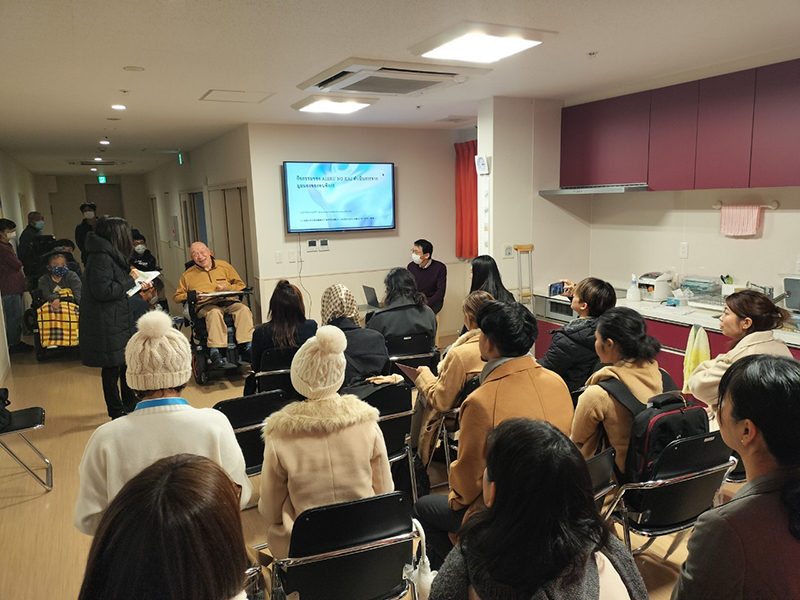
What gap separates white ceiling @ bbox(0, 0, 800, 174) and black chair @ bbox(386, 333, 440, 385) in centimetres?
179

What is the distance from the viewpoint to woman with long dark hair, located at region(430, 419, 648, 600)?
0.96 meters

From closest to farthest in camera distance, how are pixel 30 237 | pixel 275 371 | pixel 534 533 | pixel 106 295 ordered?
pixel 534 533, pixel 275 371, pixel 106 295, pixel 30 237

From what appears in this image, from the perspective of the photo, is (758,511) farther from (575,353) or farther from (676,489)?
(575,353)

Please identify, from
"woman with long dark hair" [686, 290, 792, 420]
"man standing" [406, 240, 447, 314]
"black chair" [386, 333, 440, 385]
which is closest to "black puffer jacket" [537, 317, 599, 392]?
"woman with long dark hair" [686, 290, 792, 420]

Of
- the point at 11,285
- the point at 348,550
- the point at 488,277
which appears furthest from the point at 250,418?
the point at 11,285

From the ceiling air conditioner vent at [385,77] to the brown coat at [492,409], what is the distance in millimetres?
2210

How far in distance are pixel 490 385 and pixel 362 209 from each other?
473cm

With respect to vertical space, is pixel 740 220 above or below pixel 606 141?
below

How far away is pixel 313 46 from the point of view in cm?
311

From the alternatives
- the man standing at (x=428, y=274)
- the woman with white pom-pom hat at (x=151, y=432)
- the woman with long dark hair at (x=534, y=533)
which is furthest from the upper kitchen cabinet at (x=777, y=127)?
the woman with white pom-pom hat at (x=151, y=432)

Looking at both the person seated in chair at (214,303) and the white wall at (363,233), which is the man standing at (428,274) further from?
the person seated in chair at (214,303)

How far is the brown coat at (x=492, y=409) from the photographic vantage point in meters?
1.97

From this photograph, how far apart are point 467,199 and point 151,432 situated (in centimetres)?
565

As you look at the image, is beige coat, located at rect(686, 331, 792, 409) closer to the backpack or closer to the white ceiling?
the backpack
